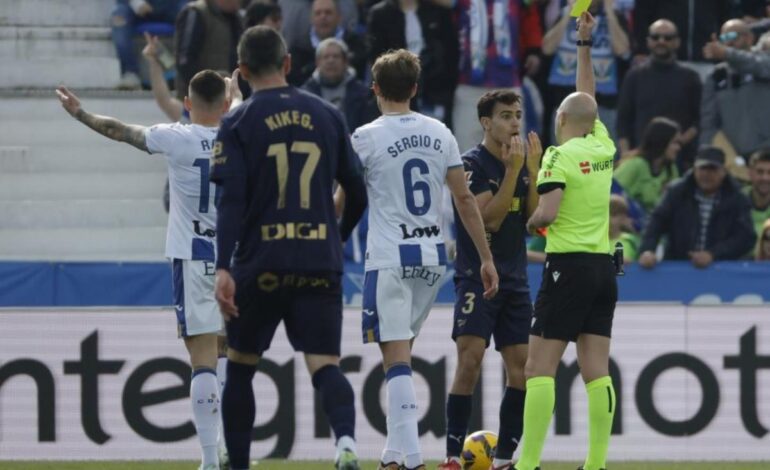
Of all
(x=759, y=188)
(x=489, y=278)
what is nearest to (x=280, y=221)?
(x=489, y=278)

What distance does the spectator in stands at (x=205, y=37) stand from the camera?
56.4ft

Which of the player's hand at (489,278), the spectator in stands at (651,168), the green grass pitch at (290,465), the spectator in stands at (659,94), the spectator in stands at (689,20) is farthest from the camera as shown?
the spectator in stands at (689,20)

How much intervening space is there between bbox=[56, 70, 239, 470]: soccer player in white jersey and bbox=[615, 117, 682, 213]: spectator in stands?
7303 mm

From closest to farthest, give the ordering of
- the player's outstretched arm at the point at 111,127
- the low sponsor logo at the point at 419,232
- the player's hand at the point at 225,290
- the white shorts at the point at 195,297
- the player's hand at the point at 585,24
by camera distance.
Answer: the player's hand at the point at 225,290 → the low sponsor logo at the point at 419,232 → the player's outstretched arm at the point at 111,127 → the white shorts at the point at 195,297 → the player's hand at the point at 585,24

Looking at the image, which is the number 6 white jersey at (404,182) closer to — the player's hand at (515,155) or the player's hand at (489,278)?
the player's hand at (489,278)

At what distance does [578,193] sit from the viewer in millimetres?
10258

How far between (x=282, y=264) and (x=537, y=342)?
206 centimetres

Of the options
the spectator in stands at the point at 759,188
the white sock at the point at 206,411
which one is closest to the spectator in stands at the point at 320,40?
the spectator in stands at the point at 759,188

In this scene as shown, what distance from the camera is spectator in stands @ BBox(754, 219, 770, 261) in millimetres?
16188

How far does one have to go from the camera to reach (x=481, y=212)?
35.9 feet

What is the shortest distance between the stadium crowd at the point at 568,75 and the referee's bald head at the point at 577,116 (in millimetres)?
5626

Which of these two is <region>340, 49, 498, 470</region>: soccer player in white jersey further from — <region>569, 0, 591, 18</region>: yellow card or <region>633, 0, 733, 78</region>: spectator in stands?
<region>633, 0, 733, 78</region>: spectator in stands

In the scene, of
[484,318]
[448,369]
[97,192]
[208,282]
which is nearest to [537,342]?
[484,318]

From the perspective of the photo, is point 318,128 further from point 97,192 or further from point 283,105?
point 97,192
